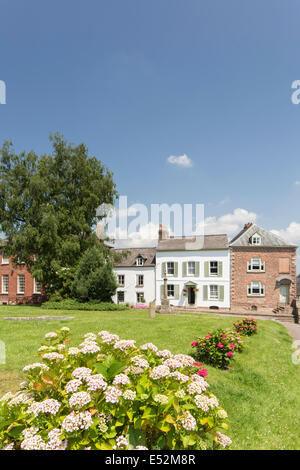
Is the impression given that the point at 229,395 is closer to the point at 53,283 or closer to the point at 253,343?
the point at 253,343

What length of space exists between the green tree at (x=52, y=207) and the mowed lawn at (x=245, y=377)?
12770 mm

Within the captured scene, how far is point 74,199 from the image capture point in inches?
→ 1109

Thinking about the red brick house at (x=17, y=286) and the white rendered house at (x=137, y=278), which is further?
the white rendered house at (x=137, y=278)

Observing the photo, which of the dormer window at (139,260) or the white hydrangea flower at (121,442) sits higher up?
the white hydrangea flower at (121,442)

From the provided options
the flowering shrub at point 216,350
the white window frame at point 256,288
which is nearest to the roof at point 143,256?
the white window frame at point 256,288

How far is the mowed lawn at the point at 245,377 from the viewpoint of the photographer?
5407 millimetres

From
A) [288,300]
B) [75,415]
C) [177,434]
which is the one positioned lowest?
[288,300]

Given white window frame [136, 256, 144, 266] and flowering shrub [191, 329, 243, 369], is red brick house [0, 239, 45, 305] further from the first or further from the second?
flowering shrub [191, 329, 243, 369]

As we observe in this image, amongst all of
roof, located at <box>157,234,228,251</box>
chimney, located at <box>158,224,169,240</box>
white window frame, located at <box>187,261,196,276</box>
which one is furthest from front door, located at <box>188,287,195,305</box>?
chimney, located at <box>158,224,169,240</box>

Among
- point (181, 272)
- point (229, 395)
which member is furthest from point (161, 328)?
point (181, 272)

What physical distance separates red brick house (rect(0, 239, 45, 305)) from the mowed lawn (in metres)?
22.6

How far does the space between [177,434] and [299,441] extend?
12.9ft

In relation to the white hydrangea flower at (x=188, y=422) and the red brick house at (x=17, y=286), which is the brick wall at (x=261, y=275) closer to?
the red brick house at (x=17, y=286)

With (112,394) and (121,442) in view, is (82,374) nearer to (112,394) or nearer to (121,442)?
(112,394)
